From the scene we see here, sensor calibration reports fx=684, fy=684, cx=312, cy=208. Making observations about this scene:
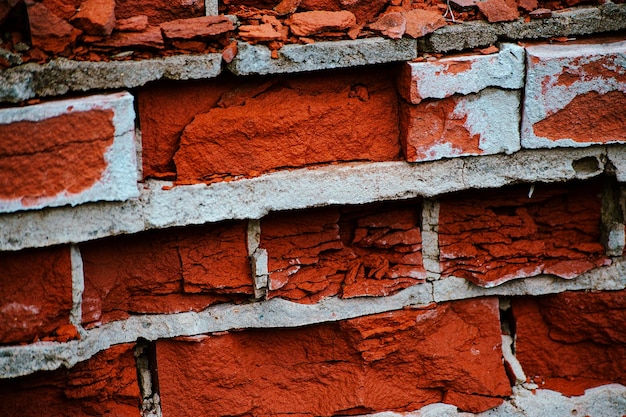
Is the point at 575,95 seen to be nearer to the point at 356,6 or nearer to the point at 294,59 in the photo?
the point at 356,6

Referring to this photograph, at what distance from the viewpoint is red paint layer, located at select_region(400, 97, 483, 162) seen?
2.00m

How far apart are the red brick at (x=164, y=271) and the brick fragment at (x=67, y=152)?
0.23m

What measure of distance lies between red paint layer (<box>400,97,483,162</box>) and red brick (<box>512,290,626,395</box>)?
69 cm

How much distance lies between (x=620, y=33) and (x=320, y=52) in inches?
37.2

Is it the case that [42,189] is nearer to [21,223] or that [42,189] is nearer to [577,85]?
[21,223]

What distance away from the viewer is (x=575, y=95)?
6.63 ft

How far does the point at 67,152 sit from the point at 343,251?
88 cm

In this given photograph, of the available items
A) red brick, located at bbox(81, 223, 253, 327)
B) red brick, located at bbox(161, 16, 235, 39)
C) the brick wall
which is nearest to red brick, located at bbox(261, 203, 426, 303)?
the brick wall

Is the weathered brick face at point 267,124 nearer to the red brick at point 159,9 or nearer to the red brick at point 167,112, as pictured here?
the red brick at point 167,112

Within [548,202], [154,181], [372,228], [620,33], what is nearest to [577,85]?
[620,33]

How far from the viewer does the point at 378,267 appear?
7.16ft

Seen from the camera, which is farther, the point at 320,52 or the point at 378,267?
the point at 378,267

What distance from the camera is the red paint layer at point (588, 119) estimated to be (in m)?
2.03

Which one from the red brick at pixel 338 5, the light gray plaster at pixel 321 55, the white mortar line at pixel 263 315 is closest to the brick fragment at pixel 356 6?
the red brick at pixel 338 5
